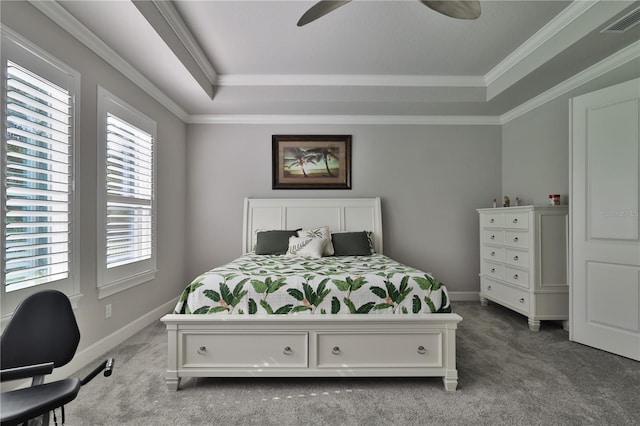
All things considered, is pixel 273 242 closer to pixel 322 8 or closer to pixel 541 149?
pixel 322 8

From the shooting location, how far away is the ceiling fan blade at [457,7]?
66.7 inches

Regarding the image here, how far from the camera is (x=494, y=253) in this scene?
140 inches

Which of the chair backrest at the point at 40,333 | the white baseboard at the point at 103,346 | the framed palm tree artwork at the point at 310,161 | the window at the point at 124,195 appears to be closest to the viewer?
the chair backrest at the point at 40,333

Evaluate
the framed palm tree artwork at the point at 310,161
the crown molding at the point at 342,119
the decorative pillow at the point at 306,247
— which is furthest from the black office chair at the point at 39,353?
the crown molding at the point at 342,119

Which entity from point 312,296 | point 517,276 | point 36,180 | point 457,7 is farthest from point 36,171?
point 517,276

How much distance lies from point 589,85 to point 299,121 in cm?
318

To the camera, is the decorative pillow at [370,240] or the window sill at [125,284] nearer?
the window sill at [125,284]

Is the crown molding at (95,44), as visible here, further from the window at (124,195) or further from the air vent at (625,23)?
the air vent at (625,23)

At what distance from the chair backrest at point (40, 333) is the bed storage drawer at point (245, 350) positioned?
0.67 metres

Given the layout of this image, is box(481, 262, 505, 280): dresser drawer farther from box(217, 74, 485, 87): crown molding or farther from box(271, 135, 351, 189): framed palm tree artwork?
box(217, 74, 485, 87): crown molding

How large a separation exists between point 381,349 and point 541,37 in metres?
3.10

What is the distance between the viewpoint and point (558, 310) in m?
3.00

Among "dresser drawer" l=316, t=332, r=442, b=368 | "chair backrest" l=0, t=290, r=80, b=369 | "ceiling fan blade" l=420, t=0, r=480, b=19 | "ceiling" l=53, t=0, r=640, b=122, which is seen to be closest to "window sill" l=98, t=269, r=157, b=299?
"chair backrest" l=0, t=290, r=80, b=369

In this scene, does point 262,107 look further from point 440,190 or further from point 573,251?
point 573,251
